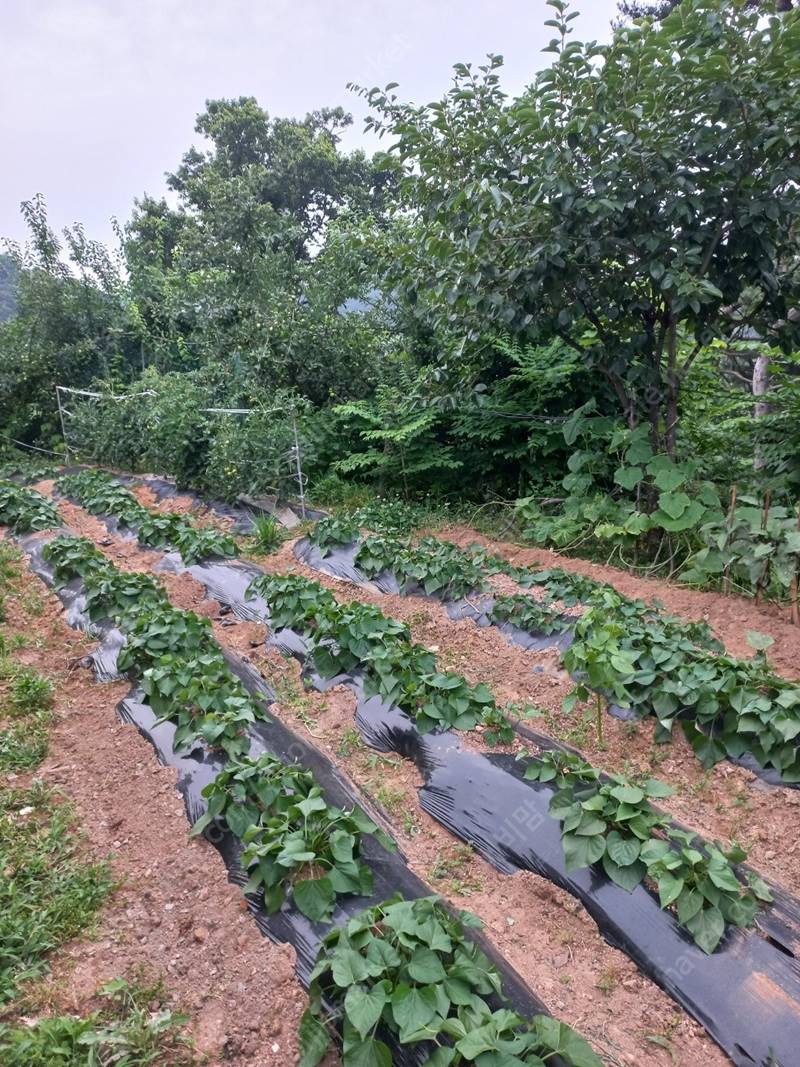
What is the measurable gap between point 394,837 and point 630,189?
4475 millimetres

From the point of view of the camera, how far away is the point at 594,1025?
72.6 inches

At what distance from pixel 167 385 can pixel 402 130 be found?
634 cm

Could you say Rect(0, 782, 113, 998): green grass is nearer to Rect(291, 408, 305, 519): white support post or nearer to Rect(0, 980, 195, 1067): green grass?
Rect(0, 980, 195, 1067): green grass

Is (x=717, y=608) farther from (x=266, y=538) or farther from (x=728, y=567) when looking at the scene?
(x=266, y=538)

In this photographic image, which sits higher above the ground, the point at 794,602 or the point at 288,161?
the point at 288,161

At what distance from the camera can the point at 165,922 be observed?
2.12 meters

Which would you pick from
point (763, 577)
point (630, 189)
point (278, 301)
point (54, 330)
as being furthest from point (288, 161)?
point (763, 577)

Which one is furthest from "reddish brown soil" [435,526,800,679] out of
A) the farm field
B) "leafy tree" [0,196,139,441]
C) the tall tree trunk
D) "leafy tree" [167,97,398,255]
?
"leafy tree" [167,97,398,255]

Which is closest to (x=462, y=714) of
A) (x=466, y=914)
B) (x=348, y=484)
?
(x=466, y=914)

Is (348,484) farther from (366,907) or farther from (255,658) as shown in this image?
(366,907)

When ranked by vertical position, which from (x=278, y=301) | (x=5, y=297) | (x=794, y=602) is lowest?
(x=794, y=602)

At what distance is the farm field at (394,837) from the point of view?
184cm

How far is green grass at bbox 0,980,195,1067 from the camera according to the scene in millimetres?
1559

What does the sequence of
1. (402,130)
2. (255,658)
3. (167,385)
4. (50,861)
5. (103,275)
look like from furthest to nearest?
(103,275) < (167,385) < (402,130) < (255,658) < (50,861)
